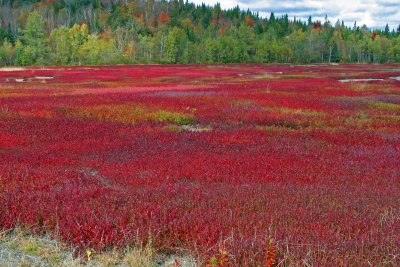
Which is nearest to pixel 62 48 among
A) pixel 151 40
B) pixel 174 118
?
pixel 151 40

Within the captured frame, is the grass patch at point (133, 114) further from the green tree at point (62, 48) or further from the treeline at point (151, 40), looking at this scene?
the green tree at point (62, 48)

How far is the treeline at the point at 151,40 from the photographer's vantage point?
3610 inches

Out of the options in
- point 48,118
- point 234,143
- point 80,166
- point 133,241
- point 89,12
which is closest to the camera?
point 133,241

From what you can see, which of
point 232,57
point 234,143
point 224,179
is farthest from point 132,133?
point 232,57

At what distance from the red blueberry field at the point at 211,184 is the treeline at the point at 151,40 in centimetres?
7586

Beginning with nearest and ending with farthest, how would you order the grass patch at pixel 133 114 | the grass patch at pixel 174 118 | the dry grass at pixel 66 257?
the dry grass at pixel 66 257 → the grass patch at pixel 133 114 → the grass patch at pixel 174 118

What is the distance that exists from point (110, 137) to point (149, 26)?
12762cm

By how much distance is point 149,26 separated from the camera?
137 metres

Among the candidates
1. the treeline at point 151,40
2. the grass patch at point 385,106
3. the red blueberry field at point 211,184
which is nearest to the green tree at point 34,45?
the treeline at point 151,40

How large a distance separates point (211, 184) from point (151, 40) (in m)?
103

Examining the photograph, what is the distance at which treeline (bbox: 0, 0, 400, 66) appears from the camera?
9169 cm

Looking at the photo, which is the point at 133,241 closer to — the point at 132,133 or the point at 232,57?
the point at 132,133

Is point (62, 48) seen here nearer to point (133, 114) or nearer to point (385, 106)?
point (133, 114)

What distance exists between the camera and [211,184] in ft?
29.3
